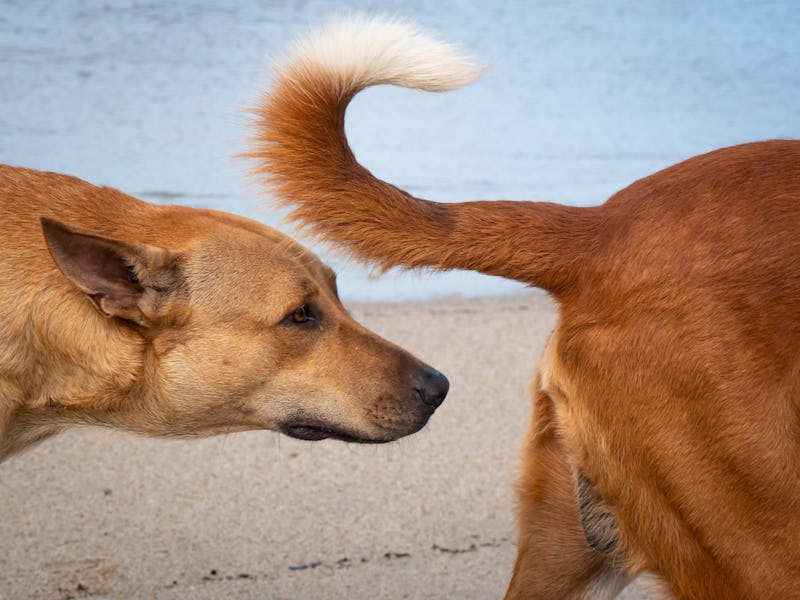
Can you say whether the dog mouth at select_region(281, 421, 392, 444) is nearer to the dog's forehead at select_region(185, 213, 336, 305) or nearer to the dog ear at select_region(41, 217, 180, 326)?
the dog's forehead at select_region(185, 213, 336, 305)

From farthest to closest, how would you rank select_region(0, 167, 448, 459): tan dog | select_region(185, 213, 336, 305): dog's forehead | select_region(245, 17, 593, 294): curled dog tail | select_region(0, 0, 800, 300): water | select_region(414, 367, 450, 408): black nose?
select_region(0, 0, 800, 300): water
select_region(414, 367, 450, 408): black nose
select_region(185, 213, 336, 305): dog's forehead
select_region(0, 167, 448, 459): tan dog
select_region(245, 17, 593, 294): curled dog tail

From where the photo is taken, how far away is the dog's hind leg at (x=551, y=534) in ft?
7.47

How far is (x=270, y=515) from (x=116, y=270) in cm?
149

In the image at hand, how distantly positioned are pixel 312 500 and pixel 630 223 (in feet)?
6.40

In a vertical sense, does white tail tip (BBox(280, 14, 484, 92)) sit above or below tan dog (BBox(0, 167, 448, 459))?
above

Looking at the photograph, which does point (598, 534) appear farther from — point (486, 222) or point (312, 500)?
point (312, 500)

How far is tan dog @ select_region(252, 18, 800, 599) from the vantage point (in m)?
1.85

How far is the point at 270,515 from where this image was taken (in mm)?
3549

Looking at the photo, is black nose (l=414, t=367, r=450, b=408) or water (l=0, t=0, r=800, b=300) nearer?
black nose (l=414, t=367, r=450, b=408)

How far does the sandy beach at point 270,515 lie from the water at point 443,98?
2.00 metres

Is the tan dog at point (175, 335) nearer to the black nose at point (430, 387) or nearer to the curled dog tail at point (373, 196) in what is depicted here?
the black nose at point (430, 387)

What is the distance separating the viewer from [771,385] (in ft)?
6.01

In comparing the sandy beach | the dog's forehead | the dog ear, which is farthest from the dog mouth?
the sandy beach

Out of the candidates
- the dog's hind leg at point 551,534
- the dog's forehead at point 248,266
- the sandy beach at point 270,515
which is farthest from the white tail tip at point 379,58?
the sandy beach at point 270,515
